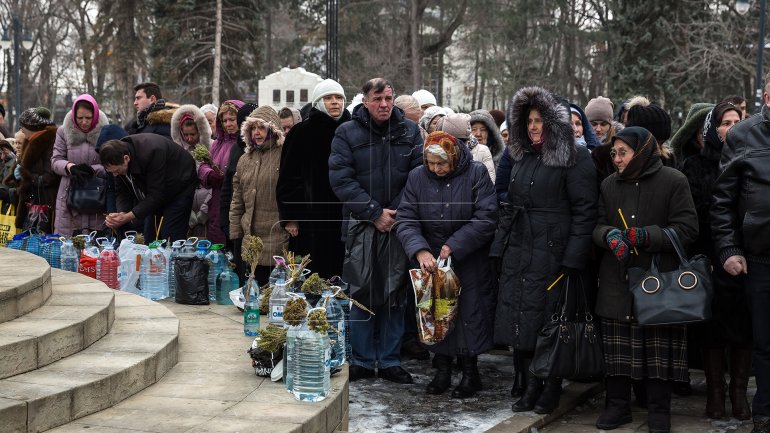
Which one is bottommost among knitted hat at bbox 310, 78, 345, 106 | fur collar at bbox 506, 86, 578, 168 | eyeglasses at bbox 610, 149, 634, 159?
eyeglasses at bbox 610, 149, 634, 159

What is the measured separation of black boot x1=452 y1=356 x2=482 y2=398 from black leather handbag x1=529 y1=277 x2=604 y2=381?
2.21 ft

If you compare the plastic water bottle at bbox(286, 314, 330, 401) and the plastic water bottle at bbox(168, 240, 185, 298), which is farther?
the plastic water bottle at bbox(168, 240, 185, 298)

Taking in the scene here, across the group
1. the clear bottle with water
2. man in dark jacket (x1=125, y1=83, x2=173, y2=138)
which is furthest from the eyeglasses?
man in dark jacket (x1=125, y1=83, x2=173, y2=138)

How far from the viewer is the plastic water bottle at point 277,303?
637 cm

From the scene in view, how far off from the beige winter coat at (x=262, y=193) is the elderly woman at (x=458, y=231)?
1.56m

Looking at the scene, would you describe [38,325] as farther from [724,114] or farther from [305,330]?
[724,114]

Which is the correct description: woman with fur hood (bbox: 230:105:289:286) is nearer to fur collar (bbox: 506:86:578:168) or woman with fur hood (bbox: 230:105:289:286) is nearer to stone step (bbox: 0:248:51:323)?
stone step (bbox: 0:248:51:323)

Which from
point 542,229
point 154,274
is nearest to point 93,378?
point 542,229

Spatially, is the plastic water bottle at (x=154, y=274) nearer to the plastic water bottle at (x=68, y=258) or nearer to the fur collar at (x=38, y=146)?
the plastic water bottle at (x=68, y=258)

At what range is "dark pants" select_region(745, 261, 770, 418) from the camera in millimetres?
5879

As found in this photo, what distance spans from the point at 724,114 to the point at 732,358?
5.48 ft

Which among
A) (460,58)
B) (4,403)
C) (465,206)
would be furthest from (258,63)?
(4,403)

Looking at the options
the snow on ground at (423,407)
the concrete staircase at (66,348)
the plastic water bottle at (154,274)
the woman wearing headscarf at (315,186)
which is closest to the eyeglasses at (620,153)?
the snow on ground at (423,407)

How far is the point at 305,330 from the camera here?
5570 mm
